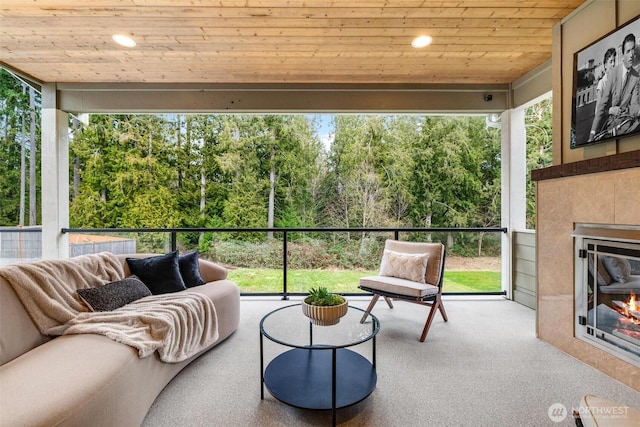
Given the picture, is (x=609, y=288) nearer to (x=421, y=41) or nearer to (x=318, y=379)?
(x=318, y=379)

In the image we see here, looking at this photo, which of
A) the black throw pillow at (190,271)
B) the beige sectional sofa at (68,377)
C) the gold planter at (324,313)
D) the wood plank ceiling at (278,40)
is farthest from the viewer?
the black throw pillow at (190,271)

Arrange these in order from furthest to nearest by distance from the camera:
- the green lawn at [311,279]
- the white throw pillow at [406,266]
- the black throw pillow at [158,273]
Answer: the green lawn at [311,279] < the white throw pillow at [406,266] < the black throw pillow at [158,273]

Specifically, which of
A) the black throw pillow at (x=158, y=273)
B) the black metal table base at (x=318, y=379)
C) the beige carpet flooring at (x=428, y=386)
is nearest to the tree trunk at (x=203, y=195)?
the black throw pillow at (x=158, y=273)

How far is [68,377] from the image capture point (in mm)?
1233

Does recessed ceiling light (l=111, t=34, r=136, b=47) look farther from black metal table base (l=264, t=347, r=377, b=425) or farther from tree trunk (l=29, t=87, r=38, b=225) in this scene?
tree trunk (l=29, t=87, r=38, b=225)

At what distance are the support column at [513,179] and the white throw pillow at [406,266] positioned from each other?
1583 mm

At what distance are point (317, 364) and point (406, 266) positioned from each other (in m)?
1.44

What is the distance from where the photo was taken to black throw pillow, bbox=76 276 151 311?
75.3 inches


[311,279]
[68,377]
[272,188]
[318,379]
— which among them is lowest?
[311,279]

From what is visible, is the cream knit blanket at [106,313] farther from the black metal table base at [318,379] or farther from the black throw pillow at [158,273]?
the black metal table base at [318,379]

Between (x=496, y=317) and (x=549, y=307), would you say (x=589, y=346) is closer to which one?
(x=549, y=307)

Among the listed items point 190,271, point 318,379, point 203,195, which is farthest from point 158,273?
point 203,195

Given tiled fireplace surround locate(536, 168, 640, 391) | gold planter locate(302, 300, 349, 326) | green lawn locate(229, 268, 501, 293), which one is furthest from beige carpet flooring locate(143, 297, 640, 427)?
green lawn locate(229, 268, 501, 293)

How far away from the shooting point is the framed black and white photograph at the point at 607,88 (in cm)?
193
